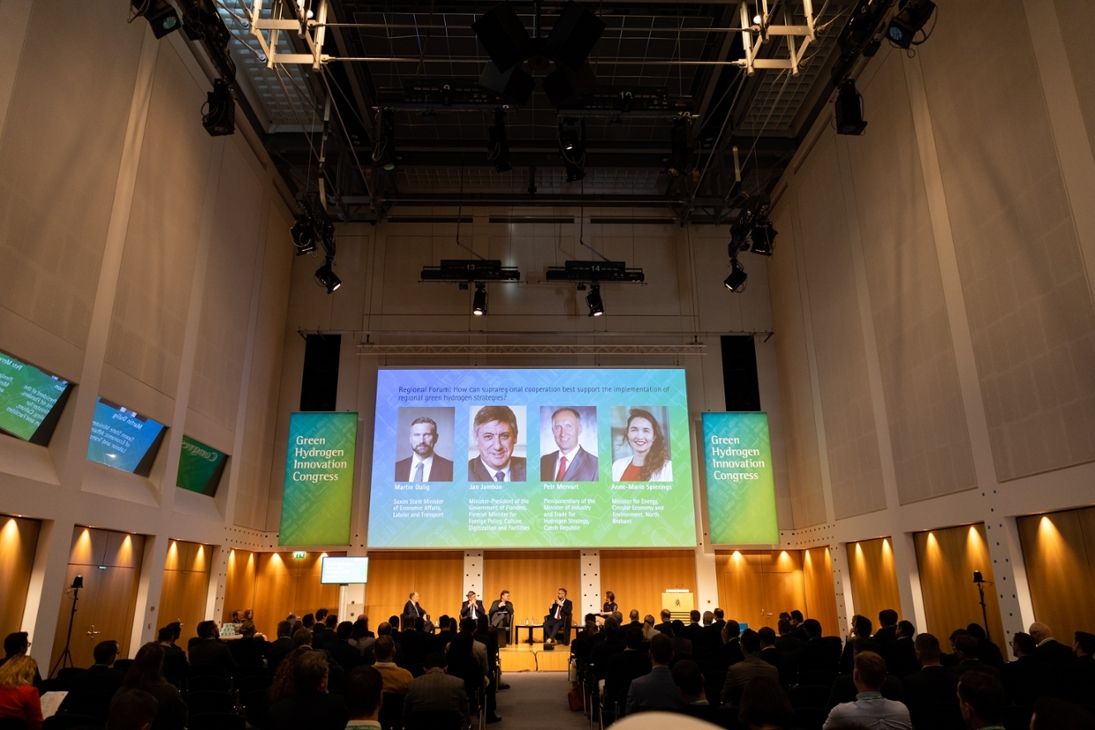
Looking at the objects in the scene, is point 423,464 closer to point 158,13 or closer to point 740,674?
point 158,13

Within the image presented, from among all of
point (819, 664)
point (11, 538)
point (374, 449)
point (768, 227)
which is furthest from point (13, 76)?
point (768, 227)

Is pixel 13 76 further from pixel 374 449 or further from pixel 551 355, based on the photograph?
pixel 551 355

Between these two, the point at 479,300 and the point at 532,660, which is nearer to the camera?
the point at 532,660

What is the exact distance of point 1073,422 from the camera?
7.26 meters

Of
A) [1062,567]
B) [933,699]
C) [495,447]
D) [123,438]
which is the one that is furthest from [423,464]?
[933,699]

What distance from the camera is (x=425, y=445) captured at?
47.1 ft

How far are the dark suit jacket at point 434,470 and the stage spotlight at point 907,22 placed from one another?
1047 centimetres

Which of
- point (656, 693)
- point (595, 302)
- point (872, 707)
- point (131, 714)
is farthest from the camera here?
point (595, 302)

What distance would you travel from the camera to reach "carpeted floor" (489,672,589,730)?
7785 mm

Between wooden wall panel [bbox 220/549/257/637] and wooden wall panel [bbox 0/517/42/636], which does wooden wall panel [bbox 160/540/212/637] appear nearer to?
wooden wall panel [bbox 220/549/257/637]

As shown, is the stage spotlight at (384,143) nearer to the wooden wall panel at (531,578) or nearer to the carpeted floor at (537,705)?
the carpeted floor at (537,705)

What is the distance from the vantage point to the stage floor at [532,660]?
40.7 feet

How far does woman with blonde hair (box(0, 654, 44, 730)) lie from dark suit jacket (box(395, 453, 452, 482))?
10250mm

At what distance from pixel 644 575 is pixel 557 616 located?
2296 millimetres
